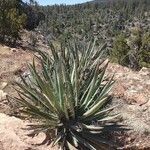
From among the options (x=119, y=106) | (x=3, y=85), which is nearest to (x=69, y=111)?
(x=119, y=106)

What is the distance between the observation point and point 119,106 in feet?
30.5

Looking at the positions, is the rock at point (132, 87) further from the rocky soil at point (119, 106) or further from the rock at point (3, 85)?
the rock at point (3, 85)

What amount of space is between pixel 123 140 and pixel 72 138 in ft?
5.00

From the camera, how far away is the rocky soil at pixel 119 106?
650cm

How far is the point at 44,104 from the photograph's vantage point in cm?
666

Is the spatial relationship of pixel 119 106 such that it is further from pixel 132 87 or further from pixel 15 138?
pixel 15 138

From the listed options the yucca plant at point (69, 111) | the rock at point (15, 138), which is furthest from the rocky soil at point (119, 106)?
the yucca plant at point (69, 111)

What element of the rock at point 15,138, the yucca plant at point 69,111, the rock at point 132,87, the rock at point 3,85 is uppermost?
the yucca plant at point 69,111

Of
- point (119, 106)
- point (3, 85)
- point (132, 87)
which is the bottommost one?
point (132, 87)

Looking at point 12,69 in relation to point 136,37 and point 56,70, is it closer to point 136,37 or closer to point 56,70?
point 56,70

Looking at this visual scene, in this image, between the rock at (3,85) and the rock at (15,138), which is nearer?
the rock at (15,138)

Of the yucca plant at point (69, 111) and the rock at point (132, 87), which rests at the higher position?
the yucca plant at point (69, 111)

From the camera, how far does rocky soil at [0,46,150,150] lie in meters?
6.50

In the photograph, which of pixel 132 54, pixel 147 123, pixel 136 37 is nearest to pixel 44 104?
pixel 147 123
